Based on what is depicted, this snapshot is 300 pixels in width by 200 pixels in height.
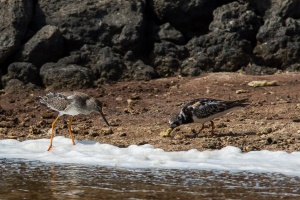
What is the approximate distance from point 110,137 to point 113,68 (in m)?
4.64

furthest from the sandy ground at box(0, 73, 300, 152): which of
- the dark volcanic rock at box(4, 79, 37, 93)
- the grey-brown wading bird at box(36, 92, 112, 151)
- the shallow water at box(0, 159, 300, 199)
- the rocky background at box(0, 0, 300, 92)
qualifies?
the shallow water at box(0, 159, 300, 199)

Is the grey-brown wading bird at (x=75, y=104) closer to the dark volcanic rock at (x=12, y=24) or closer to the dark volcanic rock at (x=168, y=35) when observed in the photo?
the dark volcanic rock at (x=12, y=24)

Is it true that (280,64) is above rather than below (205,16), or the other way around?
below

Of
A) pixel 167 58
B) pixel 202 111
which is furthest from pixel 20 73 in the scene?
pixel 202 111

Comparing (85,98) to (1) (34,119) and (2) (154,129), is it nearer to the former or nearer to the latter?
(2) (154,129)

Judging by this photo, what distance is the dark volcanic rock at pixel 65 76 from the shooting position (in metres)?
15.5

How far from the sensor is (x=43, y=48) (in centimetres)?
1602

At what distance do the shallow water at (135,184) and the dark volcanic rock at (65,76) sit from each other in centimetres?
628

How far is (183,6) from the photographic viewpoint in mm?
17000

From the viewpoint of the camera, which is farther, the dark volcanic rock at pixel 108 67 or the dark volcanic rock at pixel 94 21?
the dark volcanic rock at pixel 94 21

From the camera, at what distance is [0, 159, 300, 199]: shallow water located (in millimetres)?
7348

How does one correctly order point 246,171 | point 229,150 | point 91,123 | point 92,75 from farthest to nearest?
point 92,75 < point 91,123 < point 229,150 < point 246,171

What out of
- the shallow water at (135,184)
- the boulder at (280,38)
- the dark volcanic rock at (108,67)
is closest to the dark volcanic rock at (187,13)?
the boulder at (280,38)

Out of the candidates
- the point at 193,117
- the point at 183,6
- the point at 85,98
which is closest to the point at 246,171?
the point at 193,117
